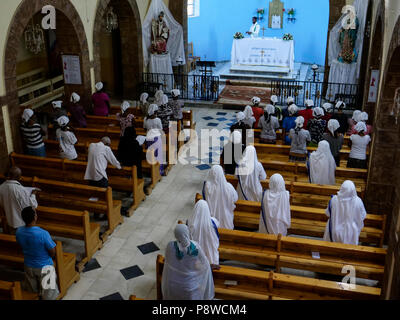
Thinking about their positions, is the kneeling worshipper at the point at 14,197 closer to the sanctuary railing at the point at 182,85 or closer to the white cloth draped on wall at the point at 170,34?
the sanctuary railing at the point at 182,85

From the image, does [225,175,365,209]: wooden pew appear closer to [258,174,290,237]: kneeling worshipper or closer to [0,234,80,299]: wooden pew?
[258,174,290,237]: kneeling worshipper

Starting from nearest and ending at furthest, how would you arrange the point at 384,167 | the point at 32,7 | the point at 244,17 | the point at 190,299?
the point at 190,299
the point at 384,167
the point at 32,7
the point at 244,17

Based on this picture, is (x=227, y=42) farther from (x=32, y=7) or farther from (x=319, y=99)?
(x=32, y=7)

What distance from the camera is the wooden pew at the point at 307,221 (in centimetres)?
654

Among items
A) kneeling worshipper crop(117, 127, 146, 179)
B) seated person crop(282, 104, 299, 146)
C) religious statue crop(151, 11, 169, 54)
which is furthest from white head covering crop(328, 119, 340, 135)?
religious statue crop(151, 11, 169, 54)

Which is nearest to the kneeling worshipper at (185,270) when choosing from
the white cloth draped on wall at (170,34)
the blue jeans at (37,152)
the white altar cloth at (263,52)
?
the blue jeans at (37,152)

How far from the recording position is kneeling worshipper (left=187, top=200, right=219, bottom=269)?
17.4 feet

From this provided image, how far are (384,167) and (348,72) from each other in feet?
23.1

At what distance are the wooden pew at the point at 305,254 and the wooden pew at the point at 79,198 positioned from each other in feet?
7.14

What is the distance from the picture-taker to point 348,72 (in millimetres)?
13727

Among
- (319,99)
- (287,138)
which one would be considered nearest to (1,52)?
(287,138)

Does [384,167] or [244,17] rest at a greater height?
[244,17]

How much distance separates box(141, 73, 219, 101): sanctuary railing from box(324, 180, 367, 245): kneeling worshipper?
9.21 m
